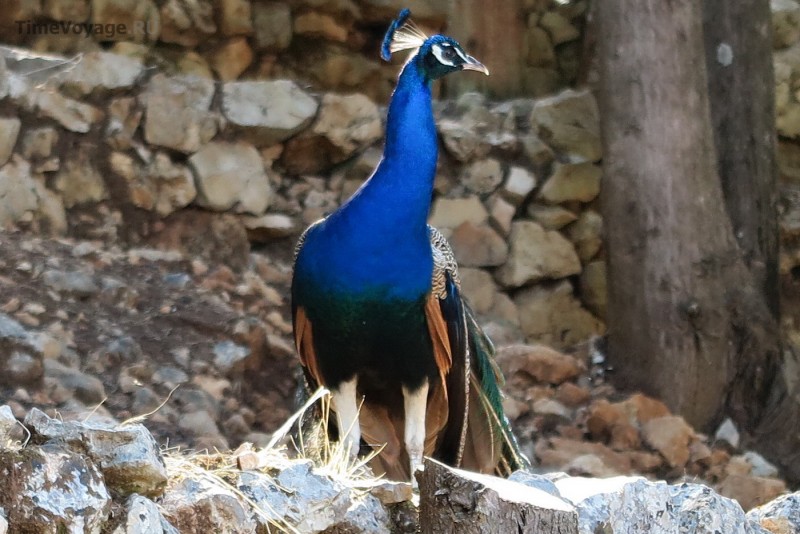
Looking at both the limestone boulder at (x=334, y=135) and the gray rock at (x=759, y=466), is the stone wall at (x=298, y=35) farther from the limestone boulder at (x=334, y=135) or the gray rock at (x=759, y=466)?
the gray rock at (x=759, y=466)

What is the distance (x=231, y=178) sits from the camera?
5016mm

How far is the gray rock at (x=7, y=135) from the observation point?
4570 millimetres

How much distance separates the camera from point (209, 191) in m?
4.97

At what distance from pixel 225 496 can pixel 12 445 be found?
1.26 feet

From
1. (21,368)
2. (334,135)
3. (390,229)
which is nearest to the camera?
(390,229)

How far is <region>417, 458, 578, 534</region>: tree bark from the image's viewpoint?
230cm

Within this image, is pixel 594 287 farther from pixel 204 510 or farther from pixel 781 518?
pixel 204 510

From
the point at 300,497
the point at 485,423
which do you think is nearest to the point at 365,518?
the point at 300,497

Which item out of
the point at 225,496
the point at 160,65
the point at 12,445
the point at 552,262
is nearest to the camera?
the point at 12,445

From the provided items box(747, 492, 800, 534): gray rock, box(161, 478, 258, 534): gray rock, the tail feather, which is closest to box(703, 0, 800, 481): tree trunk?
the tail feather

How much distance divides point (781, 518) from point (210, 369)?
2118mm

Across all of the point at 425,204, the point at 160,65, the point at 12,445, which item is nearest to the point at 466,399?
the point at 425,204

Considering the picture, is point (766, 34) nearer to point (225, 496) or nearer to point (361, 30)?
point (361, 30)

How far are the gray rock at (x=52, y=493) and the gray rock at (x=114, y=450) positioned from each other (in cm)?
6
